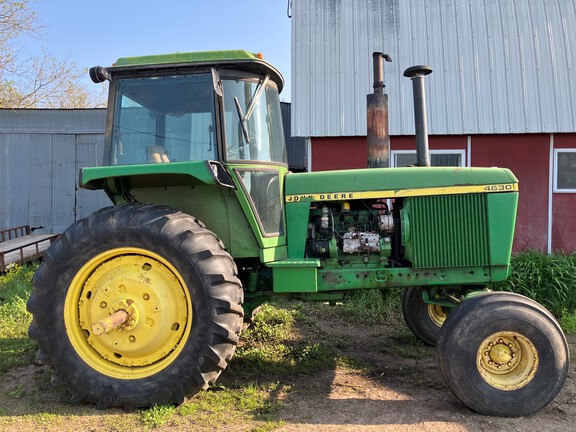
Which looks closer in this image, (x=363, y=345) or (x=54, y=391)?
(x=54, y=391)

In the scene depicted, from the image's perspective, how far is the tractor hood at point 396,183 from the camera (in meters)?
3.55

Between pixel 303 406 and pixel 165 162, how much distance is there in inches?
76.8

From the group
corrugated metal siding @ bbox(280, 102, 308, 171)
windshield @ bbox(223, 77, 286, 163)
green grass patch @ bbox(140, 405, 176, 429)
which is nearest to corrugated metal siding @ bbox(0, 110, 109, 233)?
corrugated metal siding @ bbox(280, 102, 308, 171)

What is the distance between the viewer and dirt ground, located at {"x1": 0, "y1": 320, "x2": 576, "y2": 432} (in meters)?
2.87

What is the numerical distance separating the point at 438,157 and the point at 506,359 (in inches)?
211

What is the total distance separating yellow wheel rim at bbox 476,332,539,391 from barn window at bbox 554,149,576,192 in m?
5.65

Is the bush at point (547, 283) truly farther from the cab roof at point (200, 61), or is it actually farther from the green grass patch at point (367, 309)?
the cab roof at point (200, 61)

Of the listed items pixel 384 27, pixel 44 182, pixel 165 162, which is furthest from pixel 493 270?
pixel 44 182

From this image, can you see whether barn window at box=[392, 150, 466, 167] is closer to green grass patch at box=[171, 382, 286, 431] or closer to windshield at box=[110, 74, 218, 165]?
windshield at box=[110, 74, 218, 165]

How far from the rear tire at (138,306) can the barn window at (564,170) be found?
6.76 m

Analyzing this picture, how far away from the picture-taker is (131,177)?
3436 mm

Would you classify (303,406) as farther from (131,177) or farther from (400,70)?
(400,70)

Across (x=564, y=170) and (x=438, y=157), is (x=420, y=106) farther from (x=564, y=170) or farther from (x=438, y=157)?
(x=564, y=170)

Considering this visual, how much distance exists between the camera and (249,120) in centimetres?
341
